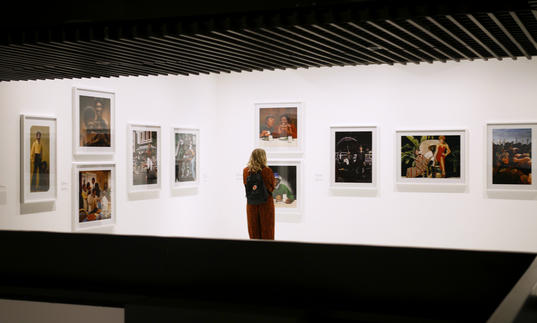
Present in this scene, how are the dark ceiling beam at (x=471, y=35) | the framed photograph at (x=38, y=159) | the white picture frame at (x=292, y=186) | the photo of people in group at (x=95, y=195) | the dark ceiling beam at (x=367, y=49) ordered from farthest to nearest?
the white picture frame at (x=292, y=186) < the photo of people in group at (x=95, y=195) < the framed photograph at (x=38, y=159) < the dark ceiling beam at (x=367, y=49) < the dark ceiling beam at (x=471, y=35)

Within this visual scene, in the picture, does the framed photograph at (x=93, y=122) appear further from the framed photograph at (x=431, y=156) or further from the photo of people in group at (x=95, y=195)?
the framed photograph at (x=431, y=156)

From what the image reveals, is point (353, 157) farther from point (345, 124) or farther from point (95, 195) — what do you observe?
point (95, 195)

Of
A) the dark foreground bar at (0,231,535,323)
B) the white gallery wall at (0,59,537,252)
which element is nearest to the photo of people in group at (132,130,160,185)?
the white gallery wall at (0,59,537,252)

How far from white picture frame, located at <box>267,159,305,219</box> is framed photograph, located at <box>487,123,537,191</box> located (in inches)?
149

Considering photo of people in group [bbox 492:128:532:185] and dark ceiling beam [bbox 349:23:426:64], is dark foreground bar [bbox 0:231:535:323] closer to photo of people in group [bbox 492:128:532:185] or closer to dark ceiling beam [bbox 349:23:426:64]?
dark ceiling beam [bbox 349:23:426:64]

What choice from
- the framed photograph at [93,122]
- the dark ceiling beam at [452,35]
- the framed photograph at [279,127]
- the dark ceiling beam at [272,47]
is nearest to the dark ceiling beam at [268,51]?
the dark ceiling beam at [272,47]

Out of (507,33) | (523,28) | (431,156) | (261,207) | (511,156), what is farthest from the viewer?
(431,156)

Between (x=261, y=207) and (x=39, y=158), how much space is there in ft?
14.0

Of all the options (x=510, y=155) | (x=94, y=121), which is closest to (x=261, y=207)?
(x=94, y=121)

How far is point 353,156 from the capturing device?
1335 centimetres

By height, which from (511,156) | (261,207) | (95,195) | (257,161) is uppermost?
(511,156)

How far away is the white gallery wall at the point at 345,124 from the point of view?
12305 millimetres

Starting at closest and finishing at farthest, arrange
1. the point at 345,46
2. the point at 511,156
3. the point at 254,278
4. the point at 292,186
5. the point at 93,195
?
the point at 345,46 < the point at 254,278 < the point at 93,195 < the point at 511,156 < the point at 292,186

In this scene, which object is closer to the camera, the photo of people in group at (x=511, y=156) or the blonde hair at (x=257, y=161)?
the blonde hair at (x=257, y=161)
